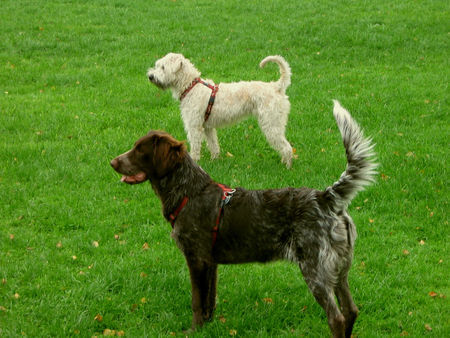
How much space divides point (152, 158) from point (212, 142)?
4446 millimetres

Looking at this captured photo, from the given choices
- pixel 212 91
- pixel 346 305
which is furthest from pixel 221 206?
pixel 212 91

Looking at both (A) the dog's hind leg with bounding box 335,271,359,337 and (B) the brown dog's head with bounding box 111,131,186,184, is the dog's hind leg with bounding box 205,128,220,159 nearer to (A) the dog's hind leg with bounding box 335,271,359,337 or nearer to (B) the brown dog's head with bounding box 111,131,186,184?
(B) the brown dog's head with bounding box 111,131,186,184

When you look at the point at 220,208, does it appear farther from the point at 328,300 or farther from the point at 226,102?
the point at 226,102

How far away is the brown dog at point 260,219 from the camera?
4.38m

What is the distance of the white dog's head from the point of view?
898cm

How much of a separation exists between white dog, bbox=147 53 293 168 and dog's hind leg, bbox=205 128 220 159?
2cm

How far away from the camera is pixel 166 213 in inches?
194

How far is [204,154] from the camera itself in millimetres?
9578

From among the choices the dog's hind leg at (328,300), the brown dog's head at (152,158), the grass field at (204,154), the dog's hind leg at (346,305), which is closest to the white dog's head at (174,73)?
the grass field at (204,154)

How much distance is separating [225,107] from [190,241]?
4380 mm

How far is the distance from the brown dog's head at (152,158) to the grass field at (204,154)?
150 cm

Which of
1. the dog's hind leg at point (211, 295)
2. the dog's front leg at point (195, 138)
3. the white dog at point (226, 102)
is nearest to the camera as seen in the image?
the dog's hind leg at point (211, 295)

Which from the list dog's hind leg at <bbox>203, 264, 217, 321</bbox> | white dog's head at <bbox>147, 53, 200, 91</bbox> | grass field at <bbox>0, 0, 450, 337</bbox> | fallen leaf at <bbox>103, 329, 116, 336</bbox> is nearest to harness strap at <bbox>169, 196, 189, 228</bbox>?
dog's hind leg at <bbox>203, 264, 217, 321</bbox>

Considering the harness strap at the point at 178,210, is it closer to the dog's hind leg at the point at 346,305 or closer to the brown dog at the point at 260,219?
the brown dog at the point at 260,219
